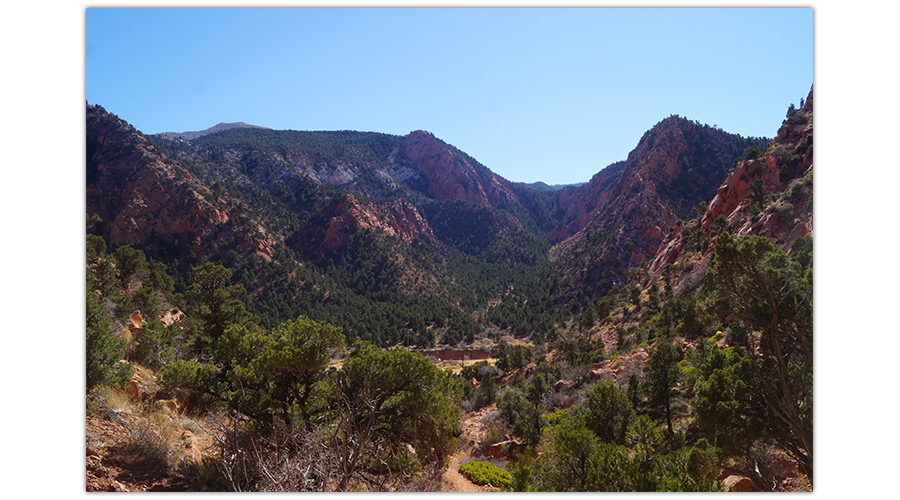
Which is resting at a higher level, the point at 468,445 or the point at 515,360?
the point at 468,445

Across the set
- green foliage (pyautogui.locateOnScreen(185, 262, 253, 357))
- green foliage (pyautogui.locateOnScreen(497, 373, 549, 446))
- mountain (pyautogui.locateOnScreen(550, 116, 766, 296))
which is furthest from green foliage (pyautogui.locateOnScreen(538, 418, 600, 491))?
mountain (pyautogui.locateOnScreen(550, 116, 766, 296))

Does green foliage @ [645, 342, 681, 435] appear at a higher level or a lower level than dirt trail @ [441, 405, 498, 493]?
higher

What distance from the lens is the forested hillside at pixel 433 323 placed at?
6.77m

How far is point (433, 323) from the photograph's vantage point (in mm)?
A: 56438

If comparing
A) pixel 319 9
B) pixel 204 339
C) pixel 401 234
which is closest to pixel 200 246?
pixel 401 234

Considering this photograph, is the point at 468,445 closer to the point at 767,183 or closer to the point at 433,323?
the point at 767,183

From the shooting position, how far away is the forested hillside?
6.77 m

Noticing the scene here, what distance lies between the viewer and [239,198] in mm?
63750

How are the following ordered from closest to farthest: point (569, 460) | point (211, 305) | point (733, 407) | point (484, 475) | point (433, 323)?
point (733, 407) < point (569, 460) < point (484, 475) < point (211, 305) < point (433, 323)

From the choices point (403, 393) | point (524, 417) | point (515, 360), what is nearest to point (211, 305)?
point (403, 393)

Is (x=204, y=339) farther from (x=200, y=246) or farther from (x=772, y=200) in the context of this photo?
(x=200, y=246)

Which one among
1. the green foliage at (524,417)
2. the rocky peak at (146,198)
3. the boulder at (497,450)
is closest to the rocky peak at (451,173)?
the rocky peak at (146,198)

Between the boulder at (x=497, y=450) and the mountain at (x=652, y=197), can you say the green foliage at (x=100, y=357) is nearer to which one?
the boulder at (x=497, y=450)

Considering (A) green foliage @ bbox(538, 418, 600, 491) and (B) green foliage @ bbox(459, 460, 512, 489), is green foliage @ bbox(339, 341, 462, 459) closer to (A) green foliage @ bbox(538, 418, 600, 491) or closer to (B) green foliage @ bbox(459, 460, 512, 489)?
(A) green foliage @ bbox(538, 418, 600, 491)
